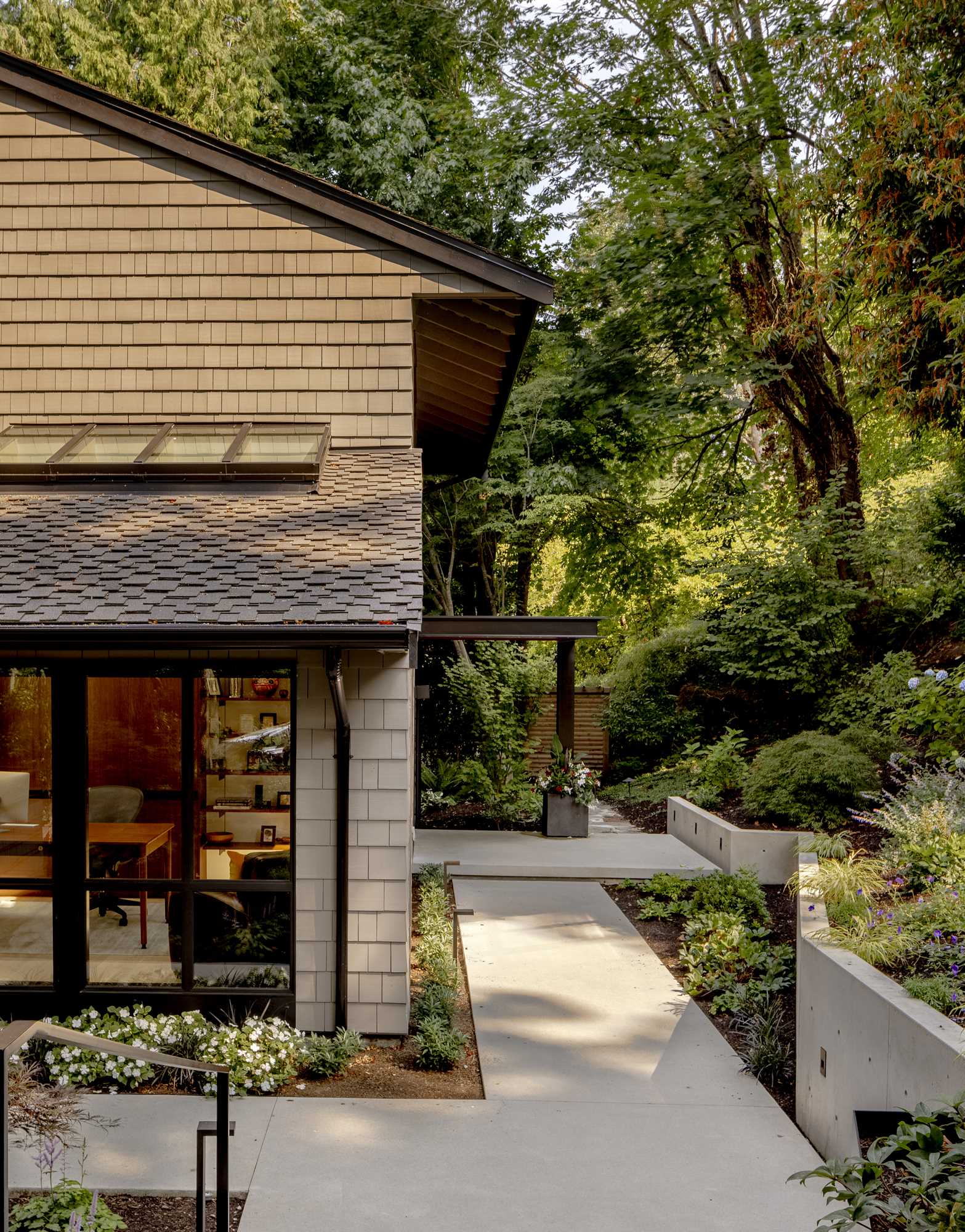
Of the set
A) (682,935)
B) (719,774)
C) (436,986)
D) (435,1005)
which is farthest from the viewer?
(719,774)

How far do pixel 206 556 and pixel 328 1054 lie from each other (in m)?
3.19

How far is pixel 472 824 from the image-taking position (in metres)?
12.5

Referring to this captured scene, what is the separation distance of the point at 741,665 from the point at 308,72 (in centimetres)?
1390

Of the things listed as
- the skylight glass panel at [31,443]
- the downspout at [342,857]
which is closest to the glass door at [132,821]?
the downspout at [342,857]

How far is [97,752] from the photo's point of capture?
5711mm

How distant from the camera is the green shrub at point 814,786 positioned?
964 cm

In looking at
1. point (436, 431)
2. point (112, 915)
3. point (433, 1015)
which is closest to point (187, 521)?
point (112, 915)

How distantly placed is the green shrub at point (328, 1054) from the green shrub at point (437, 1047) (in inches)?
15.1

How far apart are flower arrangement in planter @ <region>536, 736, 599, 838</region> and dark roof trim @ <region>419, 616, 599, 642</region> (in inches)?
56.1

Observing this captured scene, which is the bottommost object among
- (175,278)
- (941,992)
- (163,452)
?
(941,992)

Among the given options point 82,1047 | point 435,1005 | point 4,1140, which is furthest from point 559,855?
point 4,1140

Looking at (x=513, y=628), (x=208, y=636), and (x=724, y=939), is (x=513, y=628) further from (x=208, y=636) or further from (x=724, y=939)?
(x=208, y=636)

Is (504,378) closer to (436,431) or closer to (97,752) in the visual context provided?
(436,431)

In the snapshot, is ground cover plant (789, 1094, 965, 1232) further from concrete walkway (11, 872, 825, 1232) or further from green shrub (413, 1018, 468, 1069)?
green shrub (413, 1018, 468, 1069)
